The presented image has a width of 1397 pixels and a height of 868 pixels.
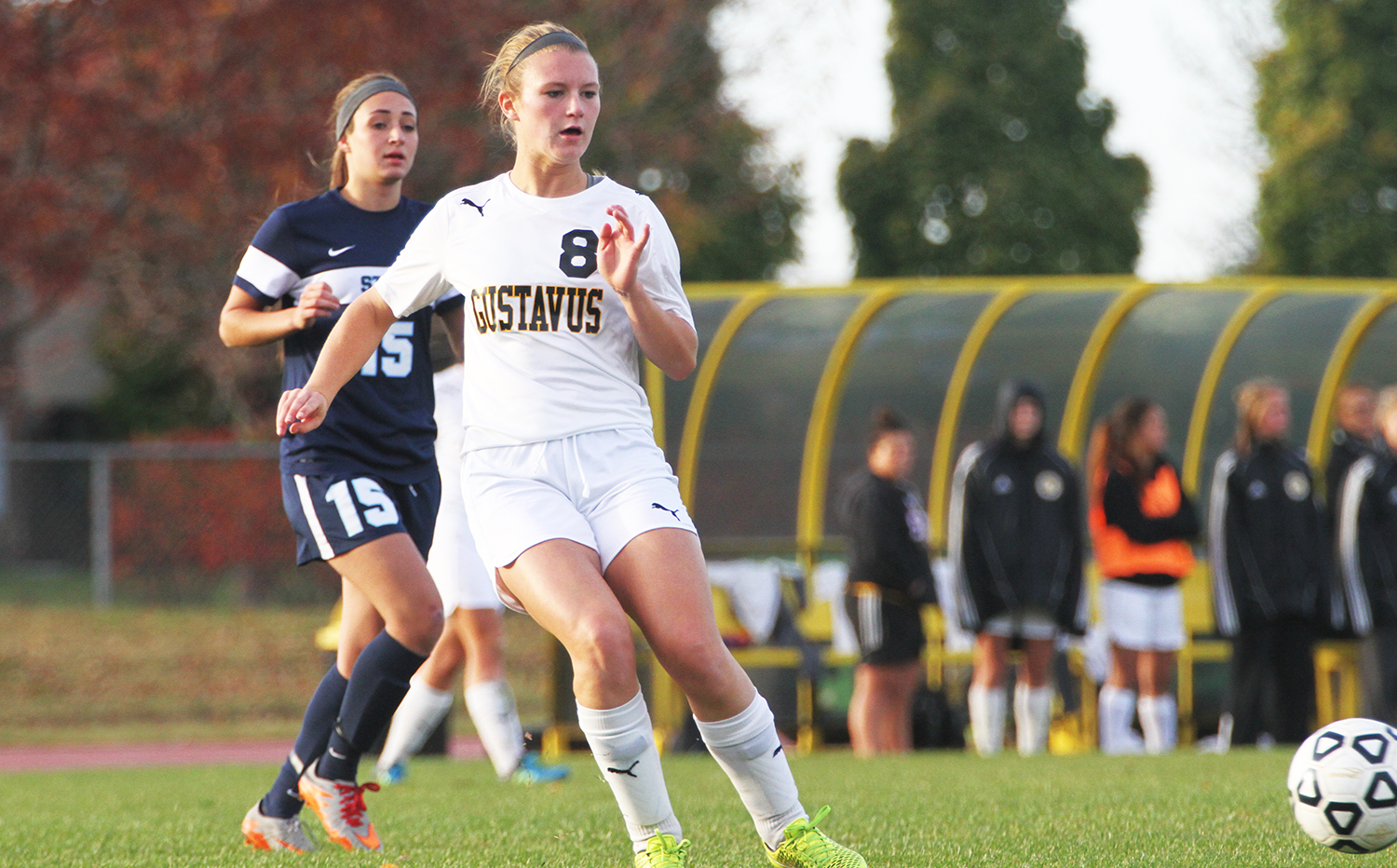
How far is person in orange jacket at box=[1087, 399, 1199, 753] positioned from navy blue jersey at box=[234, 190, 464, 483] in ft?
17.2

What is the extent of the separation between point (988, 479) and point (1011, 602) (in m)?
0.71

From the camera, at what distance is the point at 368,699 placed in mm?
4918

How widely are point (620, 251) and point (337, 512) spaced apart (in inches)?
64.5

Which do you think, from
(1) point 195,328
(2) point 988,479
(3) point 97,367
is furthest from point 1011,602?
(3) point 97,367

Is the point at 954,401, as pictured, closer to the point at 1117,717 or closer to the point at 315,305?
the point at 1117,717

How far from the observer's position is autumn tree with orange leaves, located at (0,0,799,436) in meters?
12.4

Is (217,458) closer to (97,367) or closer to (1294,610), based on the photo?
(1294,610)

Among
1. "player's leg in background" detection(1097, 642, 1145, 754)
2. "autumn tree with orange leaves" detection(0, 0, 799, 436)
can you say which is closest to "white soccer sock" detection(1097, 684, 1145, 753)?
"player's leg in background" detection(1097, 642, 1145, 754)

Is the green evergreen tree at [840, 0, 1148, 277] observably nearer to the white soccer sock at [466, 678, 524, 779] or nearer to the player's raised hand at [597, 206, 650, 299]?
the white soccer sock at [466, 678, 524, 779]

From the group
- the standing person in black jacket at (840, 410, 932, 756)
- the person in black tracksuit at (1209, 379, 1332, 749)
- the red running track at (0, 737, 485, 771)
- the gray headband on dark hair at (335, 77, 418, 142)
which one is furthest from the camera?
the red running track at (0, 737, 485, 771)

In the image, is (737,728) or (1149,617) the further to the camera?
(1149,617)

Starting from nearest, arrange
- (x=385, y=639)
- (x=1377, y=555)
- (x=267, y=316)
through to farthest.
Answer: (x=385, y=639) → (x=267, y=316) → (x=1377, y=555)

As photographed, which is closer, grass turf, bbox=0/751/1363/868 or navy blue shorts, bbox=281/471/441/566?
grass turf, bbox=0/751/1363/868

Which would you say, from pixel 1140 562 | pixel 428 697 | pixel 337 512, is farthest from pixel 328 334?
pixel 1140 562
